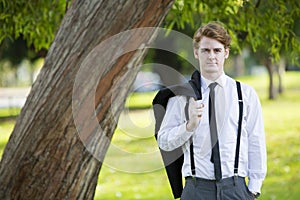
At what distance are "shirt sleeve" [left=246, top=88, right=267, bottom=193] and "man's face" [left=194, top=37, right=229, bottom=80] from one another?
0.22 meters

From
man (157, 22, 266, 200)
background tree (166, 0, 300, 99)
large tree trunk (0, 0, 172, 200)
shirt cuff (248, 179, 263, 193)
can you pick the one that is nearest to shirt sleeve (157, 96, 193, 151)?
man (157, 22, 266, 200)

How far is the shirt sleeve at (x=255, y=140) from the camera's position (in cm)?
386

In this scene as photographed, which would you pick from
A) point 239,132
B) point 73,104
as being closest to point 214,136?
point 239,132

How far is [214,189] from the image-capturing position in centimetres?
374

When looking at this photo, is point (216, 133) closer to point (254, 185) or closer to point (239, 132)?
point (239, 132)

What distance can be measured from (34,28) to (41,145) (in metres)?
3.28

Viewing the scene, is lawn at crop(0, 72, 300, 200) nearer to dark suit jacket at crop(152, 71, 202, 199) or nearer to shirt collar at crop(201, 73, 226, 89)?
dark suit jacket at crop(152, 71, 202, 199)

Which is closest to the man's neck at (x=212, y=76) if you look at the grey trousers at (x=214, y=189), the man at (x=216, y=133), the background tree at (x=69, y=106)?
the man at (x=216, y=133)

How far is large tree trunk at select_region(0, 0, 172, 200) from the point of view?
5352mm

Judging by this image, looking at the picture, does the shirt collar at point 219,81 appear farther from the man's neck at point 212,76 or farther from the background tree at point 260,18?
the background tree at point 260,18

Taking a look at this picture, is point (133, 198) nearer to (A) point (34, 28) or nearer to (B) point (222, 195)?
(A) point (34, 28)

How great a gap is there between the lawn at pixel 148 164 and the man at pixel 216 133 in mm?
1472

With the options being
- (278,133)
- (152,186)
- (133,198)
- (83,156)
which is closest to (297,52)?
(83,156)

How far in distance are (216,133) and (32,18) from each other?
15.9 feet
